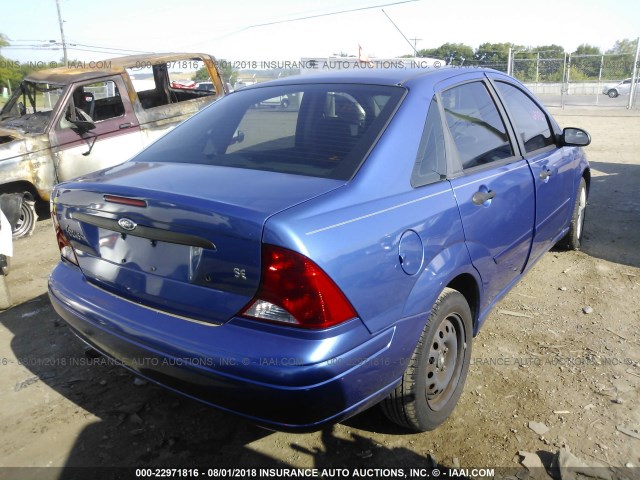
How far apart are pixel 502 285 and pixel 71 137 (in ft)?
18.2

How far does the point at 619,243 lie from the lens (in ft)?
17.0

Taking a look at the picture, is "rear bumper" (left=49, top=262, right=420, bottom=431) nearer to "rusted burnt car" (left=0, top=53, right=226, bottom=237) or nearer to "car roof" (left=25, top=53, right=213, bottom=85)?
"rusted burnt car" (left=0, top=53, right=226, bottom=237)

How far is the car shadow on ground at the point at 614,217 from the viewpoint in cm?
496

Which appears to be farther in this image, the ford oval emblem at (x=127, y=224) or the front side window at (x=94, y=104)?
the front side window at (x=94, y=104)

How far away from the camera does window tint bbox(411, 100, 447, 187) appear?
2334 mm

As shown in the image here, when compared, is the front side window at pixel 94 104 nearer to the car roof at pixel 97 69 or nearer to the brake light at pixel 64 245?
the car roof at pixel 97 69

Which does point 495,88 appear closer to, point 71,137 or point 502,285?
point 502,285

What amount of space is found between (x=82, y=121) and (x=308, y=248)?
18.2ft

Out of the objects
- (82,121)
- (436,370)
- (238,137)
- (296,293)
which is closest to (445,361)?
(436,370)

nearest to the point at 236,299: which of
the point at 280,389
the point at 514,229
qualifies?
the point at 280,389

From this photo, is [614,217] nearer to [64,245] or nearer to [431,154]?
[431,154]

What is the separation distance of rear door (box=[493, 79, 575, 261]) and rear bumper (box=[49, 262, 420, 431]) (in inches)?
69.7

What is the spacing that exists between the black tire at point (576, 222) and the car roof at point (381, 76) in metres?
2.07

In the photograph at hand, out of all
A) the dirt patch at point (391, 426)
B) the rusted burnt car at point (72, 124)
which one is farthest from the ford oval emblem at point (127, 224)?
the rusted burnt car at point (72, 124)
